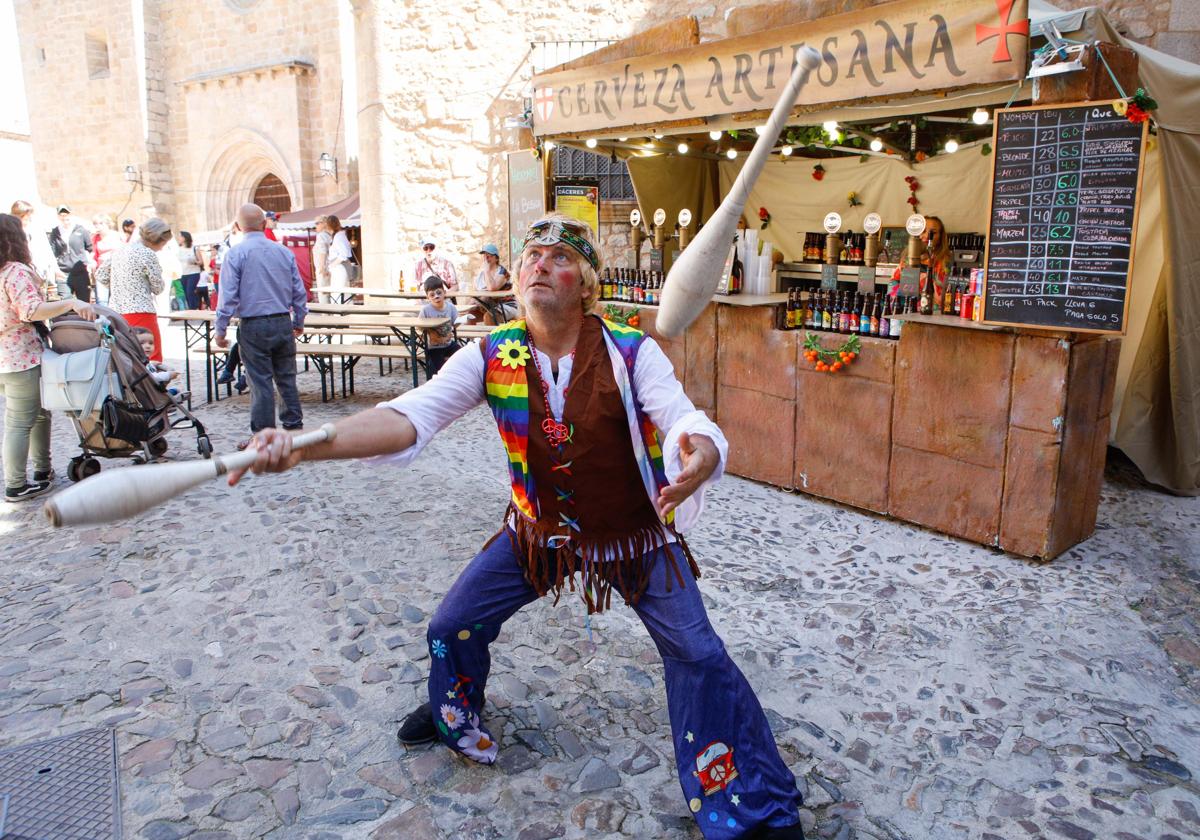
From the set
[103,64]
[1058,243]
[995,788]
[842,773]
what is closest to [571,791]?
[842,773]

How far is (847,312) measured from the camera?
5.44m

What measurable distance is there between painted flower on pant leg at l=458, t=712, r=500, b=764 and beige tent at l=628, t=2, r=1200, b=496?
4.11 metres

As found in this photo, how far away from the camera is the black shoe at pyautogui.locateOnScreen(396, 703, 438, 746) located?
2994 mm

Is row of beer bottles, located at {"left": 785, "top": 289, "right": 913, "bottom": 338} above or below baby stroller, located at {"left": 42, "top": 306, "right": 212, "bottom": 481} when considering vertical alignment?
above

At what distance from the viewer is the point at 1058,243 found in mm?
4391

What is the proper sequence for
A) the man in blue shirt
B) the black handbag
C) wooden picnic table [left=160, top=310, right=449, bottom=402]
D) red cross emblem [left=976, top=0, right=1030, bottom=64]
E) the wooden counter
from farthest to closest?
1. wooden picnic table [left=160, top=310, right=449, bottom=402]
2. the man in blue shirt
3. the black handbag
4. the wooden counter
5. red cross emblem [left=976, top=0, right=1030, bottom=64]

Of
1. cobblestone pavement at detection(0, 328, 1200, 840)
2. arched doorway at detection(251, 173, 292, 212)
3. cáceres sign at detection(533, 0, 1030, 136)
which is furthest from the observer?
arched doorway at detection(251, 173, 292, 212)

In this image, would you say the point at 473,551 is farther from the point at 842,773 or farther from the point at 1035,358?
the point at 1035,358

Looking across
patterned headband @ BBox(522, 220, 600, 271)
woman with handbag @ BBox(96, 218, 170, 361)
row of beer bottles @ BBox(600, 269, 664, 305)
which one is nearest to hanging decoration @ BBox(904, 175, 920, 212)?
row of beer bottles @ BBox(600, 269, 664, 305)

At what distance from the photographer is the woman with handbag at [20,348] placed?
5.34m

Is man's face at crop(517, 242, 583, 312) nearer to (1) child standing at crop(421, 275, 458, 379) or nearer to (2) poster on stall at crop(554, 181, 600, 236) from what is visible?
(1) child standing at crop(421, 275, 458, 379)

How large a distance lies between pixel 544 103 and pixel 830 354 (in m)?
3.37

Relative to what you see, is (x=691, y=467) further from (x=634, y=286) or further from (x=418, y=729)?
(x=634, y=286)

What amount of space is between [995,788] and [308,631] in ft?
9.55
